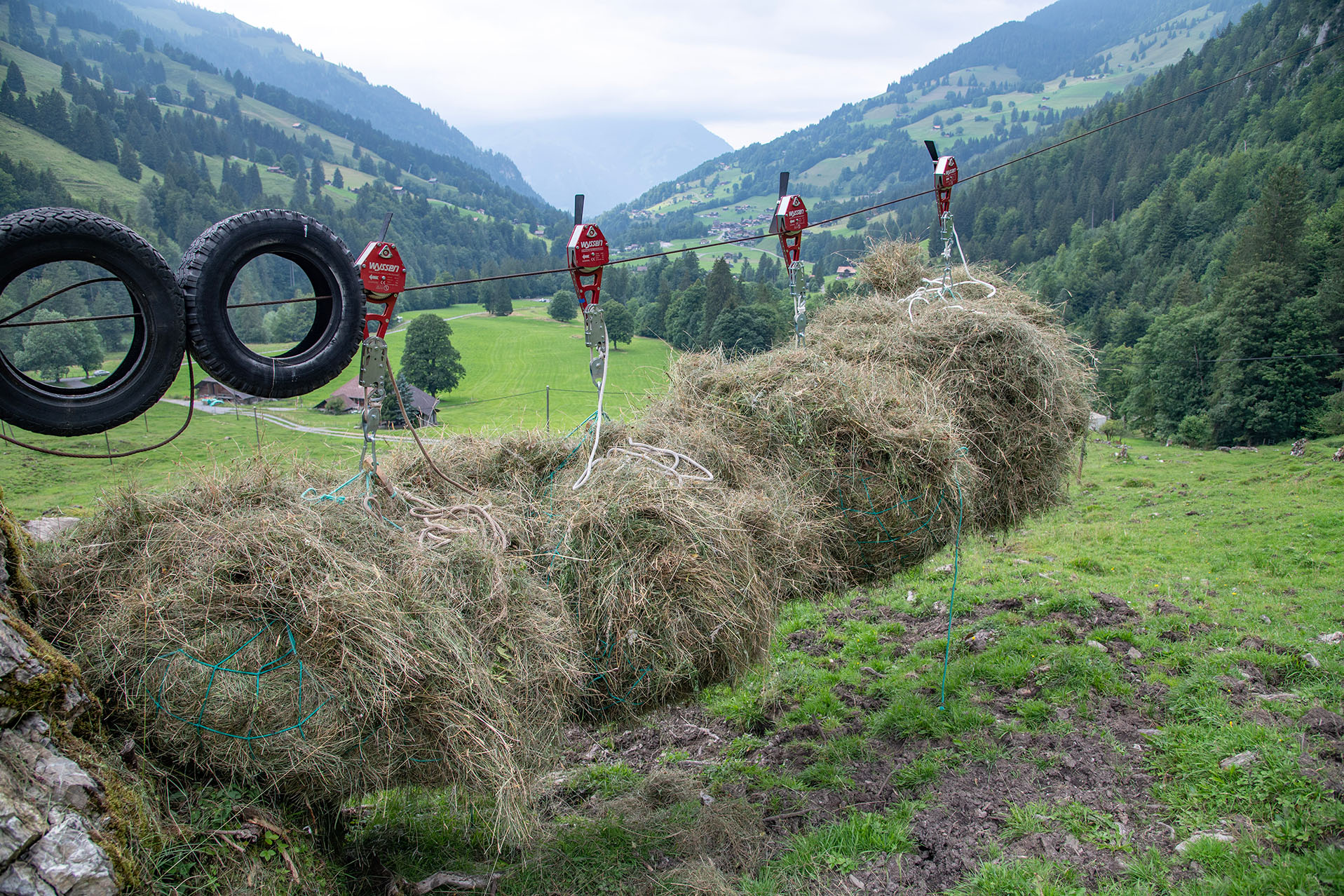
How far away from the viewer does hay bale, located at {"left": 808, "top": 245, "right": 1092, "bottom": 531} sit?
19.0 feet

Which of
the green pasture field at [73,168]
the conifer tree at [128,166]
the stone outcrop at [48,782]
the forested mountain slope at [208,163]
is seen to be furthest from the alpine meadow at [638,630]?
the conifer tree at [128,166]

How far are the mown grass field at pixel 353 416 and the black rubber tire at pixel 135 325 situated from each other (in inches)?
21.3

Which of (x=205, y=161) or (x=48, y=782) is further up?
(x=205, y=161)

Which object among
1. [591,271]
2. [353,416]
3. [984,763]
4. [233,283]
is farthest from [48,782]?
[353,416]

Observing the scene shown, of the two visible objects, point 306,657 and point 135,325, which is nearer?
point 306,657

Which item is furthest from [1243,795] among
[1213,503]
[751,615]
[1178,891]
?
[1213,503]

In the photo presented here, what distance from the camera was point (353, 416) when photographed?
465 inches

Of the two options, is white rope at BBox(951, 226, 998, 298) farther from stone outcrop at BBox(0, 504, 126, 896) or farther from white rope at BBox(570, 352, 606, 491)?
stone outcrop at BBox(0, 504, 126, 896)

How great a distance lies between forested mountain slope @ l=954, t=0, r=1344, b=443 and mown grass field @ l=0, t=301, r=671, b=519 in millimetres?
9192

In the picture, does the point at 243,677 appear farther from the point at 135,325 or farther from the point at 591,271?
the point at 591,271

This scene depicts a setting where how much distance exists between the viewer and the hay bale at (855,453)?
4.89m

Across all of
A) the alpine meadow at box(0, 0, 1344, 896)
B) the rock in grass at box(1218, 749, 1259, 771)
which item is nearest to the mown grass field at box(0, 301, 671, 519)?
the alpine meadow at box(0, 0, 1344, 896)

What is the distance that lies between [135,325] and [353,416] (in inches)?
340

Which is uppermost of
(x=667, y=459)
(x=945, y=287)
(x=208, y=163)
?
(x=208, y=163)
